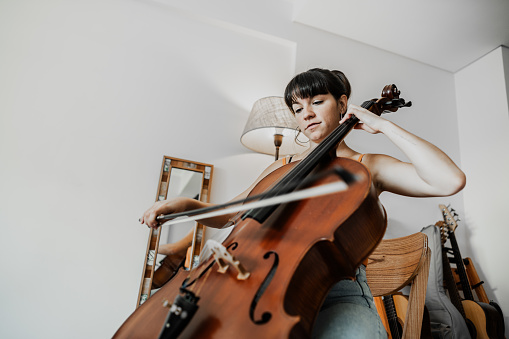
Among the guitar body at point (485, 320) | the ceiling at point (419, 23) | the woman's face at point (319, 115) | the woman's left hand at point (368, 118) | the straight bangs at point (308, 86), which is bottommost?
the guitar body at point (485, 320)

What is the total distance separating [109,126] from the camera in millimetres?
1878

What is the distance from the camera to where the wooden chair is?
1.18 m

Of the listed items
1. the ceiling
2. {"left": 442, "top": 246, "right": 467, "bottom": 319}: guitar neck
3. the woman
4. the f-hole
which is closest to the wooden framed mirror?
the woman

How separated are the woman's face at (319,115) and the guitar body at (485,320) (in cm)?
165

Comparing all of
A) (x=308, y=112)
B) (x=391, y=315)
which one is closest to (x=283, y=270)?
(x=308, y=112)

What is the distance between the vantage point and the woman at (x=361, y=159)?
30.1 inches

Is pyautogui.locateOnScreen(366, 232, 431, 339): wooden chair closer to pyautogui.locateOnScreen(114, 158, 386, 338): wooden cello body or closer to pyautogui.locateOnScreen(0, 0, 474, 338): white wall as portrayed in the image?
pyautogui.locateOnScreen(114, 158, 386, 338): wooden cello body

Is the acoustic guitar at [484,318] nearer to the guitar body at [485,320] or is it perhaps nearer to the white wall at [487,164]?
the guitar body at [485,320]

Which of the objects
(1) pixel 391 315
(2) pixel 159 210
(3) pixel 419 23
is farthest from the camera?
(3) pixel 419 23

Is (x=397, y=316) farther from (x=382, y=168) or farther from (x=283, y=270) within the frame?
(x=283, y=270)

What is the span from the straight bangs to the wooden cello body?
17.1 inches

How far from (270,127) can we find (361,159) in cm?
79

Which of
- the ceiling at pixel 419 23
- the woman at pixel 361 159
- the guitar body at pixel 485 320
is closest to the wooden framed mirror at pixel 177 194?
the woman at pixel 361 159

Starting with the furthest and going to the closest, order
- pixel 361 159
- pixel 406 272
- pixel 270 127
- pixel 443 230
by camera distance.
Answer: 1. pixel 443 230
2. pixel 270 127
3. pixel 406 272
4. pixel 361 159
